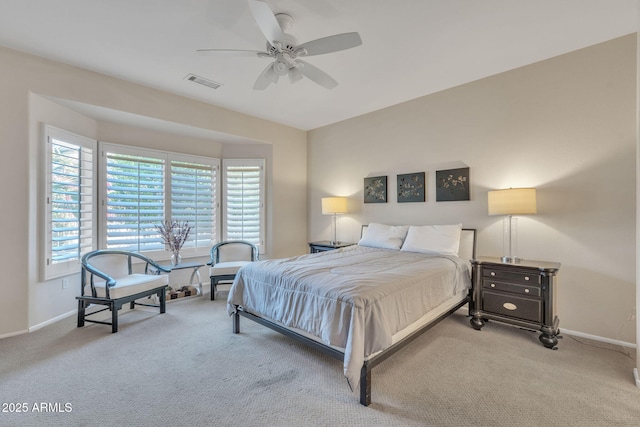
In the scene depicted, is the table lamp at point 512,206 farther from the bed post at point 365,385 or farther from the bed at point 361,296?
the bed post at point 365,385

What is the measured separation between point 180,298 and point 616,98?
602 cm

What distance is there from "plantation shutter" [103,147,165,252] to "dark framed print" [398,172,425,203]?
395 cm

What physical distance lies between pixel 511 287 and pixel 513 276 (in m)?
0.12

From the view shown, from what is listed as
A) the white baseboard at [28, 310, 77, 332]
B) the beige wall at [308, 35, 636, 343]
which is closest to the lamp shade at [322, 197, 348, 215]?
the beige wall at [308, 35, 636, 343]

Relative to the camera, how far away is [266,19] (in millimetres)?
2139

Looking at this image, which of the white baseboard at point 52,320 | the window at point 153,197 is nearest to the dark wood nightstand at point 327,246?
the window at point 153,197

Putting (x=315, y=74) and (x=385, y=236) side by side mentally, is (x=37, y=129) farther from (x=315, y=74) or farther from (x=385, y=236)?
(x=385, y=236)

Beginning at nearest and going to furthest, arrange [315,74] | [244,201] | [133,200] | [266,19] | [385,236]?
[266,19]
[315,74]
[385,236]
[133,200]
[244,201]

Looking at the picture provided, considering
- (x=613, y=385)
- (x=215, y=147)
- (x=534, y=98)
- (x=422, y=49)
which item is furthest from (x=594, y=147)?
(x=215, y=147)

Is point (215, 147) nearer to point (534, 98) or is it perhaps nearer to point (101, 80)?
point (101, 80)

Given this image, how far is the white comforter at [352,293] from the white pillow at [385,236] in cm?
67

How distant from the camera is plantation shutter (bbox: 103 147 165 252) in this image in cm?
423

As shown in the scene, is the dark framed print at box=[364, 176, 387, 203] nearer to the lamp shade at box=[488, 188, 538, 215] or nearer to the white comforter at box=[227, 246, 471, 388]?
the white comforter at box=[227, 246, 471, 388]

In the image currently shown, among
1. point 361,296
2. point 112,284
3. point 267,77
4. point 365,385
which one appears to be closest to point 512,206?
point 361,296
